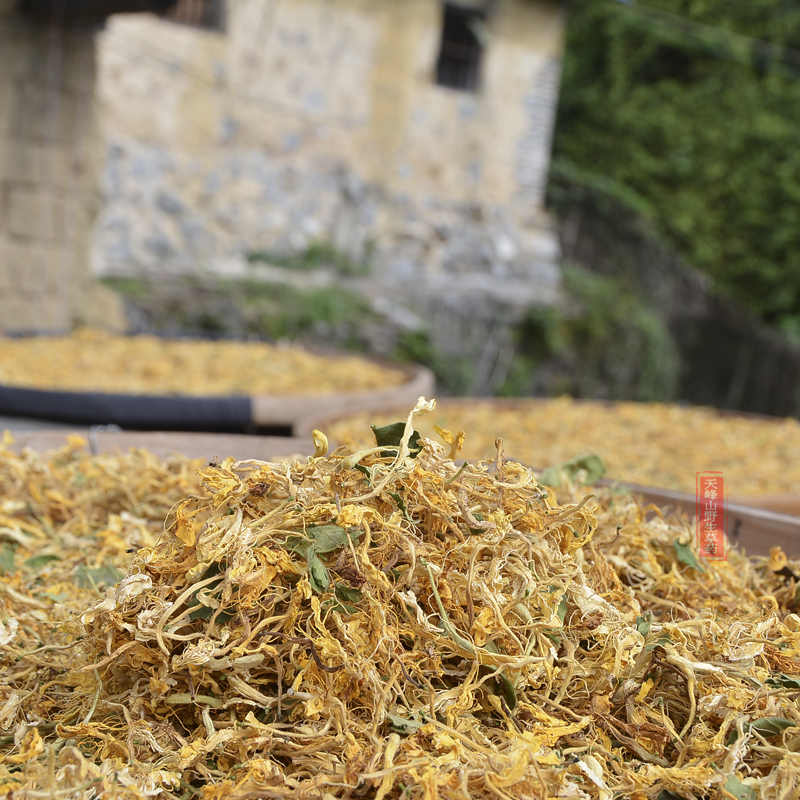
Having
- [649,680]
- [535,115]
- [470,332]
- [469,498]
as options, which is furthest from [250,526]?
[535,115]

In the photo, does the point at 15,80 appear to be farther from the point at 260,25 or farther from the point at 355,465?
the point at 355,465

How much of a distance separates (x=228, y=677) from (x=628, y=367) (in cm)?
1104

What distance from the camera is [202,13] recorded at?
9555 mm

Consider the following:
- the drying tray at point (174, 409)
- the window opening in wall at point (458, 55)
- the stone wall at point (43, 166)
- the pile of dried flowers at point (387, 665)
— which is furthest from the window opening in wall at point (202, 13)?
the pile of dried flowers at point (387, 665)

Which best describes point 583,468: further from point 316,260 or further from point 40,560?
point 316,260

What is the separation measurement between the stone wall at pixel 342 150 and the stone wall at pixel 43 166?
3.06 m

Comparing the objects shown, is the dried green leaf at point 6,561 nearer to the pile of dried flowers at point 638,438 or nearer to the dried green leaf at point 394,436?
the dried green leaf at point 394,436

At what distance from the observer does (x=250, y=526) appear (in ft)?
3.33

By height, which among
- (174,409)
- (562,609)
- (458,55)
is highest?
(458,55)

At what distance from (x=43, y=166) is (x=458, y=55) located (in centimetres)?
698

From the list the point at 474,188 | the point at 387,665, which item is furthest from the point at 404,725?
the point at 474,188

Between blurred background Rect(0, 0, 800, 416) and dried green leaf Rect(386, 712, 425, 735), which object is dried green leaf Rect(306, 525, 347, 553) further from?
blurred background Rect(0, 0, 800, 416)

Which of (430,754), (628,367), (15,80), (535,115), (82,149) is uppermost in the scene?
(535,115)

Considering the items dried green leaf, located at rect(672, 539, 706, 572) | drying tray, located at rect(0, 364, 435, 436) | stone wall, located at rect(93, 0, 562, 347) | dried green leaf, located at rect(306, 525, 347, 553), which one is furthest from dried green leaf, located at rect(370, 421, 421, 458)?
stone wall, located at rect(93, 0, 562, 347)
